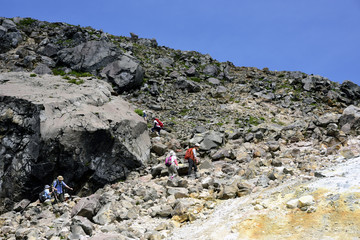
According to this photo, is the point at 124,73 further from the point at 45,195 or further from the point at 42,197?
the point at 45,195

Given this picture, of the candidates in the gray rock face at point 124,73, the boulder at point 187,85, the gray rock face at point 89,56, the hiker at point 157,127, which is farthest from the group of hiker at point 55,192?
the boulder at point 187,85

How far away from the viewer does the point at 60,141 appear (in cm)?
1656

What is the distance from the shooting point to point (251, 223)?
9.27 metres

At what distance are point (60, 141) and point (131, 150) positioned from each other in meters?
4.69

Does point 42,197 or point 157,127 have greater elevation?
point 157,127

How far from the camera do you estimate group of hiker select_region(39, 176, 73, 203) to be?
15.5 metres

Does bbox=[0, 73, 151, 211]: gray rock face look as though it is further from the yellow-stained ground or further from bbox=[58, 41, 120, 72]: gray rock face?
bbox=[58, 41, 120, 72]: gray rock face

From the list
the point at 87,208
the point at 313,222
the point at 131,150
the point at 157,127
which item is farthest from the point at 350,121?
the point at 87,208

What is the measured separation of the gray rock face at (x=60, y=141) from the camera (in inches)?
647

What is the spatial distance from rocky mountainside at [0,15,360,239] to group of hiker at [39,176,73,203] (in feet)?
1.67

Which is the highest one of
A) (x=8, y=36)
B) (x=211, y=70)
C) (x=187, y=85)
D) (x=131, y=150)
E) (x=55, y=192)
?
(x=8, y=36)

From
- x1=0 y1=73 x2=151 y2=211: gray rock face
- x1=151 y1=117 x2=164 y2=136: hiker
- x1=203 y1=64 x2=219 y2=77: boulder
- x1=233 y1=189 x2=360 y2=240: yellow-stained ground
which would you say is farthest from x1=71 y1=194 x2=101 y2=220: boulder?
x1=203 y1=64 x2=219 y2=77: boulder

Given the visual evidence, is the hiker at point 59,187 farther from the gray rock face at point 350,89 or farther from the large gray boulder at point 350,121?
the gray rock face at point 350,89

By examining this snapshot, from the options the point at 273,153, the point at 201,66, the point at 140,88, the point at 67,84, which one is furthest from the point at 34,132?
the point at 201,66
